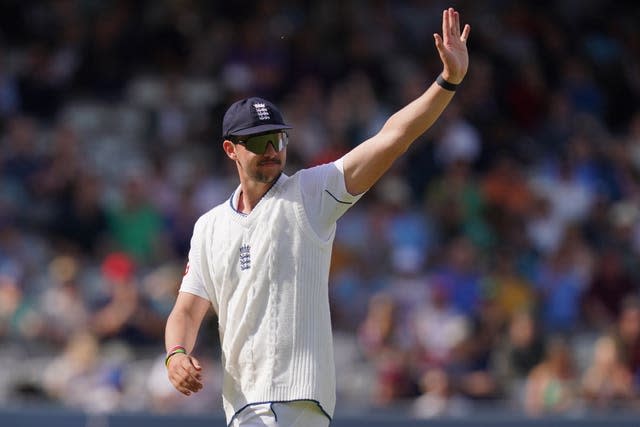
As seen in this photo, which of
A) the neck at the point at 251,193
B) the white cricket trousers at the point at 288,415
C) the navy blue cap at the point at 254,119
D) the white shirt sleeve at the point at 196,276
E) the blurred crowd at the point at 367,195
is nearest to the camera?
the white cricket trousers at the point at 288,415

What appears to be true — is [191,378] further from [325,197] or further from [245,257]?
A: [325,197]

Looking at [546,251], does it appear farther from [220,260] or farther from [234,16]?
[220,260]

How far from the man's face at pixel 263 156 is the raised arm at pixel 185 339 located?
70 cm

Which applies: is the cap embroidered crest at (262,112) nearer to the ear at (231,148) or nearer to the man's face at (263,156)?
the man's face at (263,156)

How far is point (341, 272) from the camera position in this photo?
13.6 meters

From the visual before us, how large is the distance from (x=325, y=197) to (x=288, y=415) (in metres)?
1.00

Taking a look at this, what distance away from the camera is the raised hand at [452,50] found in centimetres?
573

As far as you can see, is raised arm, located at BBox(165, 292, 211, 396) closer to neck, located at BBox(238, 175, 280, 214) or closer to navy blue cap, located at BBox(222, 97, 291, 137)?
neck, located at BBox(238, 175, 280, 214)

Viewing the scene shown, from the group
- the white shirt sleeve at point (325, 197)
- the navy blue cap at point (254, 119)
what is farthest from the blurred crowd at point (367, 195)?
the navy blue cap at point (254, 119)

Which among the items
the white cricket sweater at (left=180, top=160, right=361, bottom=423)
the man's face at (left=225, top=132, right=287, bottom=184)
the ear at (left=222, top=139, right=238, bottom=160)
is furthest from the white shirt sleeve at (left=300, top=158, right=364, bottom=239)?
the ear at (left=222, top=139, right=238, bottom=160)

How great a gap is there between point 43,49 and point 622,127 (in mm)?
7312

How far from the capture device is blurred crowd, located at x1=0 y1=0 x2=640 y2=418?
1257 cm

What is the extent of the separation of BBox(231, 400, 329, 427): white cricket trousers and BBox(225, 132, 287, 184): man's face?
40.9 inches

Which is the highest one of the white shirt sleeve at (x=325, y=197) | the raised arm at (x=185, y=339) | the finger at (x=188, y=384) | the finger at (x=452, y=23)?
the finger at (x=452, y=23)
